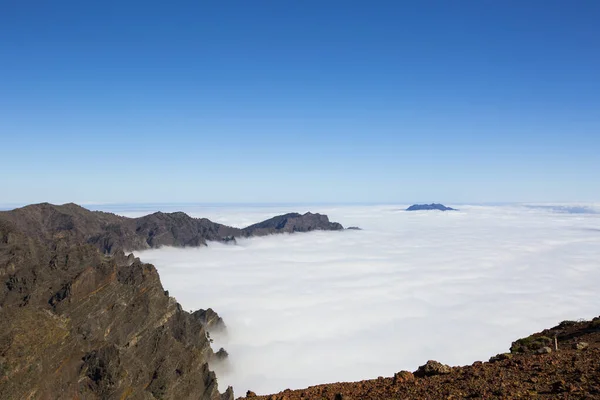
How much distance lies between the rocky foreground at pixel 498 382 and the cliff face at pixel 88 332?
48606 millimetres

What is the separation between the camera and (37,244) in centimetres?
11288

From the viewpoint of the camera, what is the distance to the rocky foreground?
15516mm

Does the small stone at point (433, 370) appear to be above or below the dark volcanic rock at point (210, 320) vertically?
above

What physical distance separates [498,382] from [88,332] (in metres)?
82.7

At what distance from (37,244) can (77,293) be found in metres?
36.5

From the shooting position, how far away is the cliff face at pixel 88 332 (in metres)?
56.0

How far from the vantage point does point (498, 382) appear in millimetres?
16859

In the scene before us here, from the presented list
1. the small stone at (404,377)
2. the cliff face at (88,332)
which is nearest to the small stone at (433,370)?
the small stone at (404,377)

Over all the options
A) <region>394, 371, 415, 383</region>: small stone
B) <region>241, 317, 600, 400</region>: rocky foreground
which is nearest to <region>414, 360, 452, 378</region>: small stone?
<region>241, 317, 600, 400</region>: rocky foreground

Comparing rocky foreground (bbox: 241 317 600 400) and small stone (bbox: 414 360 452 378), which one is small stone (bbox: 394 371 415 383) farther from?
small stone (bbox: 414 360 452 378)

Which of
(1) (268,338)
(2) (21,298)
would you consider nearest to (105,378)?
(2) (21,298)

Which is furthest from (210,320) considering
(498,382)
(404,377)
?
(498,382)

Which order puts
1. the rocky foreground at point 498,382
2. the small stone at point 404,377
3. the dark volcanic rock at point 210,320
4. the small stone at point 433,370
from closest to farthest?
the rocky foreground at point 498,382 → the small stone at point 404,377 → the small stone at point 433,370 → the dark volcanic rock at point 210,320

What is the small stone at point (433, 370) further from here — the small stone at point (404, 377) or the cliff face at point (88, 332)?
the cliff face at point (88, 332)
